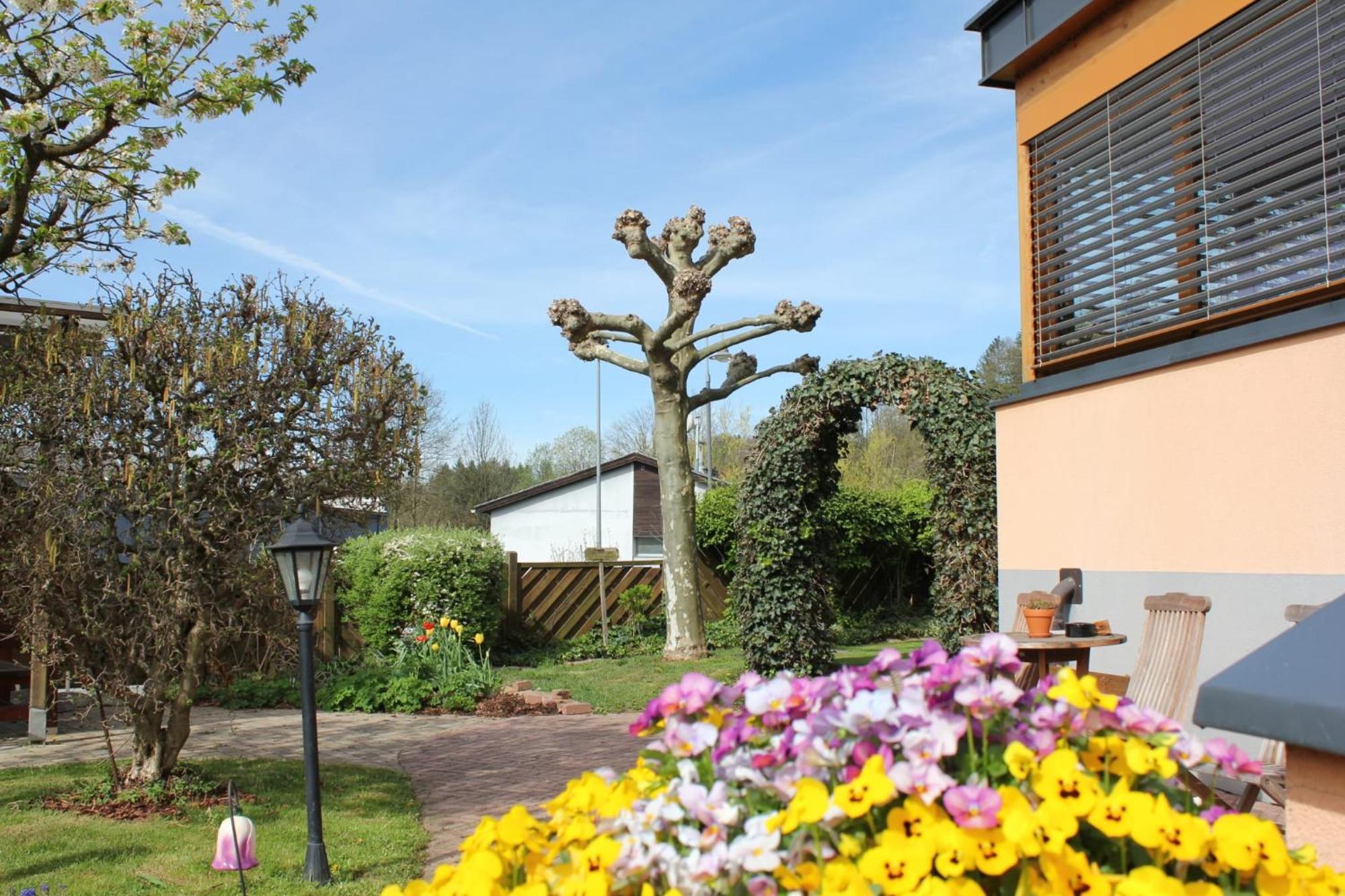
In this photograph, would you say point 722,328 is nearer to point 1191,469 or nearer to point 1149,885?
point 1191,469

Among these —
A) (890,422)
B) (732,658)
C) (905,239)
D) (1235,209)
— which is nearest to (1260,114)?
(1235,209)

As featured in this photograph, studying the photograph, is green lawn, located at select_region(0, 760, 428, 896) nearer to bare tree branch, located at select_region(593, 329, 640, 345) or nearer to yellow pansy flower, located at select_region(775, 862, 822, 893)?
yellow pansy flower, located at select_region(775, 862, 822, 893)

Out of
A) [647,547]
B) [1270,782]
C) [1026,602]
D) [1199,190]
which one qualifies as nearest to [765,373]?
[1026,602]

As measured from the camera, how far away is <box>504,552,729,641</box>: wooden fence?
15.4 metres

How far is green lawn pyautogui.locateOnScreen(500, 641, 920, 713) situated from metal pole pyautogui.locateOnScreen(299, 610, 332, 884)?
16.8 ft

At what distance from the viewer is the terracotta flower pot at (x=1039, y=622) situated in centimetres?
616

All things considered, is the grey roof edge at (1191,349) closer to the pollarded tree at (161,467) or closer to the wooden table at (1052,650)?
the wooden table at (1052,650)

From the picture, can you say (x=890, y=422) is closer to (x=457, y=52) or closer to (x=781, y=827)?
(x=457, y=52)

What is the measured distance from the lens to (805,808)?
140cm

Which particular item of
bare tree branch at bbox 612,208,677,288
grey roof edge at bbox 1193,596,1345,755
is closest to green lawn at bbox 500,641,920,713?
bare tree branch at bbox 612,208,677,288

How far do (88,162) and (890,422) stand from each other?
112 feet

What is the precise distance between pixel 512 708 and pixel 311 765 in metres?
5.59

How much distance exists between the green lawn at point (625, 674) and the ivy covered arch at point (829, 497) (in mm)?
856

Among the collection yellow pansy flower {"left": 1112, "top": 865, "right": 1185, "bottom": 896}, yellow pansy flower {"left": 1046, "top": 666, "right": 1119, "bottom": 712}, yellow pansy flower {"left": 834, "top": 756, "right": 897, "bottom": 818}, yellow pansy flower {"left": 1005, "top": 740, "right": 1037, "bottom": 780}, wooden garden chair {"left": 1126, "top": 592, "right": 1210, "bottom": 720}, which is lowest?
wooden garden chair {"left": 1126, "top": 592, "right": 1210, "bottom": 720}
